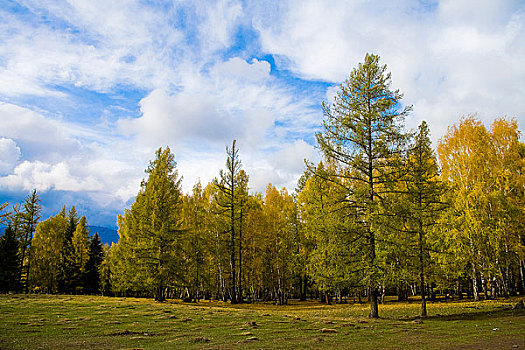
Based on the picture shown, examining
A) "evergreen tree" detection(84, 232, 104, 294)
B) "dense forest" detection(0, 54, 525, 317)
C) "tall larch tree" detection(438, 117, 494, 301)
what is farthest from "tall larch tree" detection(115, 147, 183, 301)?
"evergreen tree" detection(84, 232, 104, 294)

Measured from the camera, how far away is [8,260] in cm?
4338

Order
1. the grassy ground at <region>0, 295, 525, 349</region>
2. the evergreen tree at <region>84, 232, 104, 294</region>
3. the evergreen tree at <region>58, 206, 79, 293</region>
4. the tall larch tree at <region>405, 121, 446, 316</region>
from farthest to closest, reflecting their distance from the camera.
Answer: the evergreen tree at <region>84, 232, 104, 294</region>, the evergreen tree at <region>58, 206, 79, 293</region>, the tall larch tree at <region>405, 121, 446, 316</region>, the grassy ground at <region>0, 295, 525, 349</region>

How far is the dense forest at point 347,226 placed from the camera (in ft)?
60.6

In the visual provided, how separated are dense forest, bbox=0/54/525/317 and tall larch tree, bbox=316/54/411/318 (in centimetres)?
7

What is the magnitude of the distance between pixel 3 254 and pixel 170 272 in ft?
93.7

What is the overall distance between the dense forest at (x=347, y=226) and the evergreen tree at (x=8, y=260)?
0.50ft

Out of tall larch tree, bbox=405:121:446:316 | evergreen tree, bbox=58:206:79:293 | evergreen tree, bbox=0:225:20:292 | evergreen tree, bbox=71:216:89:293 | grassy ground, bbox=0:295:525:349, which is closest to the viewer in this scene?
grassy ground, bbox=0:295:525:349

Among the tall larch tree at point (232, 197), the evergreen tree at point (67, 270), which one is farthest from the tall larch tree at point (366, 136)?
the evergreen tree at point (67, 270)

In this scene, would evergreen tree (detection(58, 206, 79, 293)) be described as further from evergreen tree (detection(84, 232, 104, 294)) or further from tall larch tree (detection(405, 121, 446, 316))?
tall larch tree (detection(405, 121, 446, 316))

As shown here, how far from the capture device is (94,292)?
188 feet

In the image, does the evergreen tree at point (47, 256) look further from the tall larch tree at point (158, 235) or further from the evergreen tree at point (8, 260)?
the tall larch tree at point (158, 235)

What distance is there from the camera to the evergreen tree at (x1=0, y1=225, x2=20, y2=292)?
42625mm

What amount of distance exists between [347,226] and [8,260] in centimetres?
4687

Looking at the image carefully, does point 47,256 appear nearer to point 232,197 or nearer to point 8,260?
point 8,260
